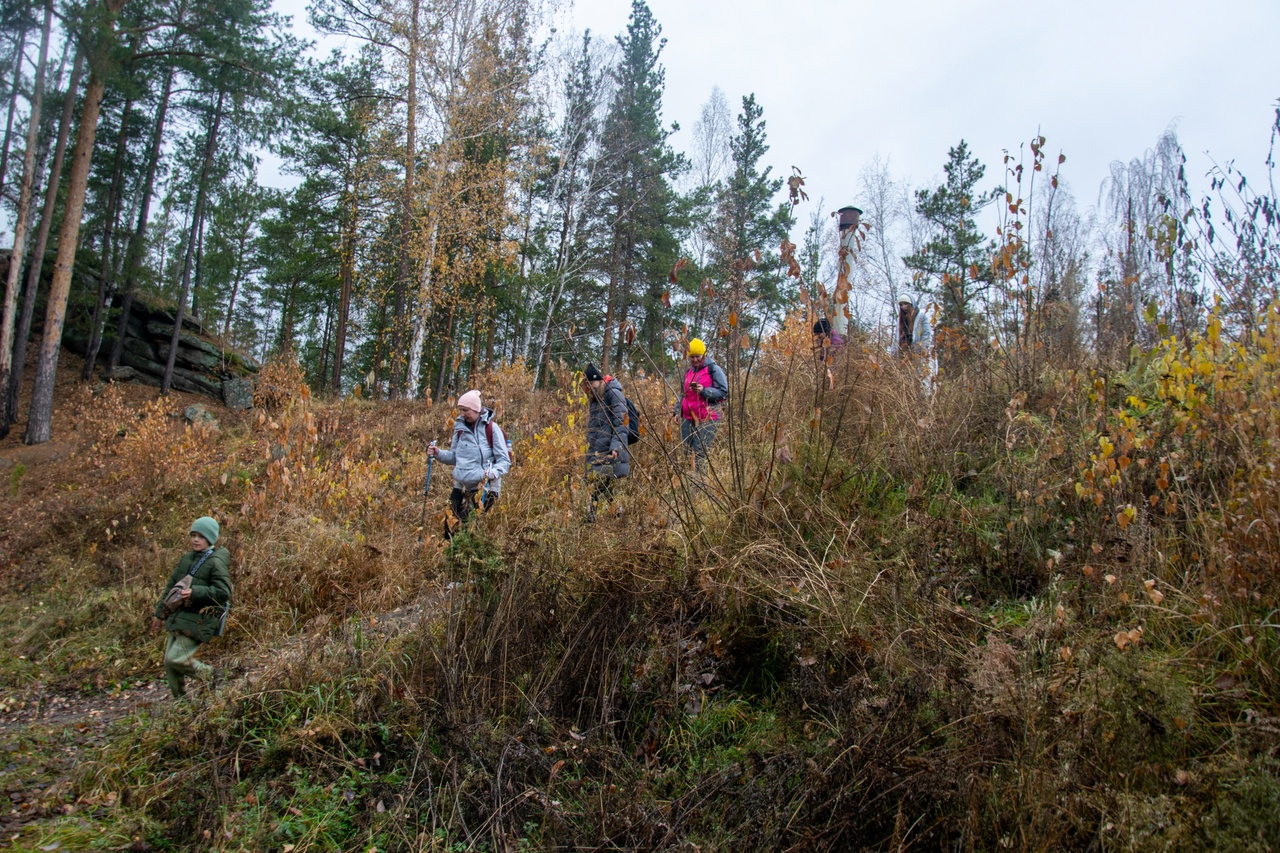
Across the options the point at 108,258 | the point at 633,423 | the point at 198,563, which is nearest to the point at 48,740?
the point at 198,563

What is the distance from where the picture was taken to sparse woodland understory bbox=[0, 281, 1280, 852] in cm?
247

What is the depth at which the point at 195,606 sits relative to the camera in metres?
4.71

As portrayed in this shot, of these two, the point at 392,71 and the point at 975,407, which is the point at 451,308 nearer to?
the point at 392,71

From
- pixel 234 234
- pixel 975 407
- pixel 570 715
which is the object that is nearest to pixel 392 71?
pixel 975 407

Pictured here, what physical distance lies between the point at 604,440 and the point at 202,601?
3568mm

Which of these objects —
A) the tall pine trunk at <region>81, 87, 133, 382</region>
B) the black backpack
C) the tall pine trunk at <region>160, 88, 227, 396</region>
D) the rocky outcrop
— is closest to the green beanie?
the black backpack

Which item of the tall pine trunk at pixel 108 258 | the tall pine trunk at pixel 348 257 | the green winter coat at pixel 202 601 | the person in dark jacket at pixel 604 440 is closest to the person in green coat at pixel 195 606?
the green winter coat at pixel 202 601

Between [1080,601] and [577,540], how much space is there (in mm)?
2482

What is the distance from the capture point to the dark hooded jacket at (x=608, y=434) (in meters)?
6.21

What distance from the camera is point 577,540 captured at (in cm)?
425

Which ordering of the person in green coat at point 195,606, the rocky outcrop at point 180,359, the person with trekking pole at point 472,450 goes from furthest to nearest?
1. the rocky outcrop at point 180,359
2. the person with trekking pole at point 472,450
3. the person in green coat at point 195,606

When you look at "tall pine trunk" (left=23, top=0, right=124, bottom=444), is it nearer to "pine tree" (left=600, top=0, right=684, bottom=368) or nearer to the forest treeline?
the forest treeline

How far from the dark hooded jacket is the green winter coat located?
259 cm

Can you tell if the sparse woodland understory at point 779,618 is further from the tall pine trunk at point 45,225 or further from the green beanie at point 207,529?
the tall pine trunk at point 45,225
